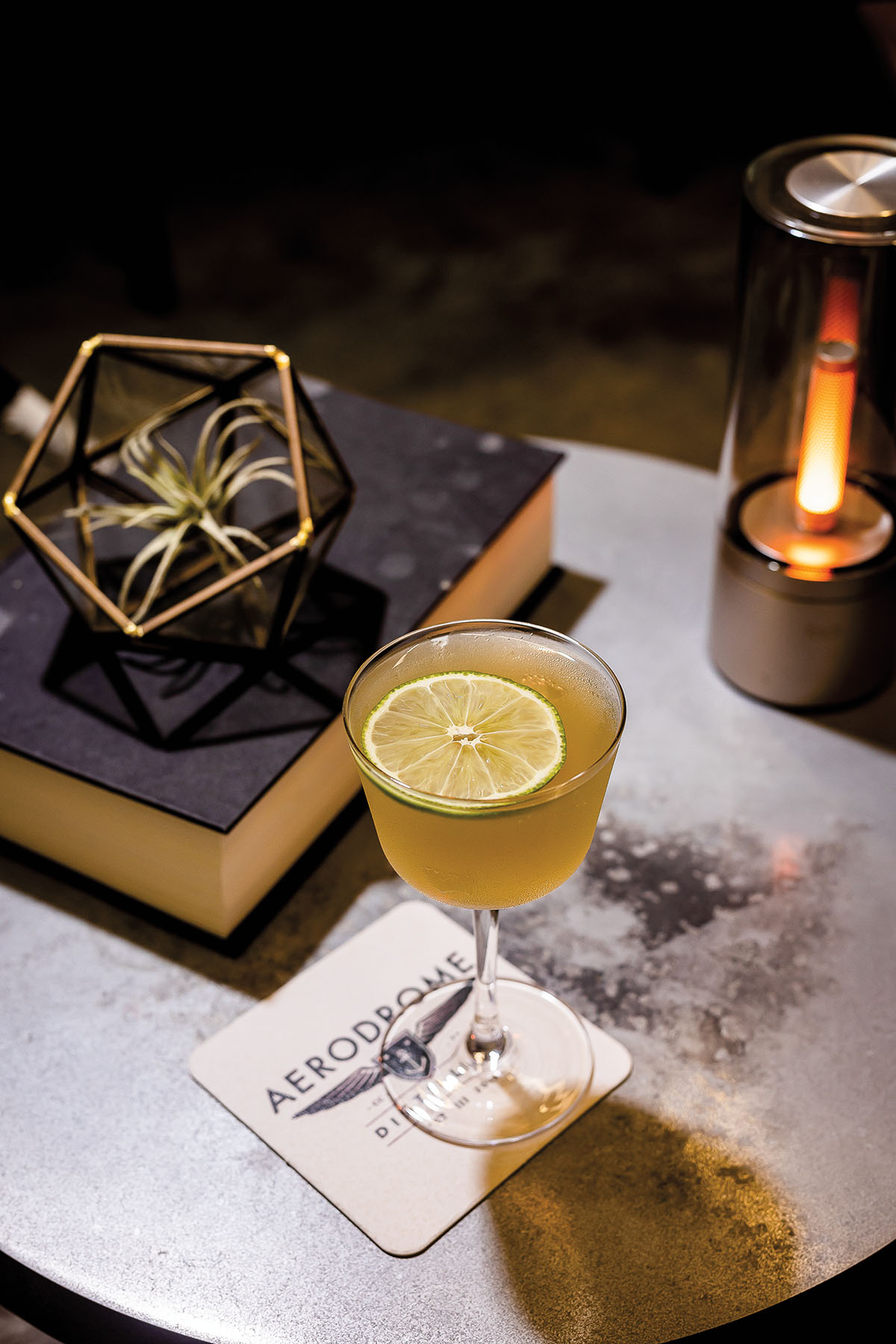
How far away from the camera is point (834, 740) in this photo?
0.94m

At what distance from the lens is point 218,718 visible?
822 millimetres

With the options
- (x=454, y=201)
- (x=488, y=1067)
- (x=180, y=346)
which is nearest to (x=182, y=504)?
(x=180, y=346)

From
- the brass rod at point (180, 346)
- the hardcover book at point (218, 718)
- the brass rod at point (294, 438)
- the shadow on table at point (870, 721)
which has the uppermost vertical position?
the brass rod at point (180, 346)

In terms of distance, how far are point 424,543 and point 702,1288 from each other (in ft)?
1.69

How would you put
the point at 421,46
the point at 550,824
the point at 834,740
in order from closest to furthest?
the point at 550,824 → the point at 834,740 → the point at 421,46

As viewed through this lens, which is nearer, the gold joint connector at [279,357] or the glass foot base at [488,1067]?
the glass foot base at [488,1067]

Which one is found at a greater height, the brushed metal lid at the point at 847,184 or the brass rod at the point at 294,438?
the brushed metal lid at the point at 847,184

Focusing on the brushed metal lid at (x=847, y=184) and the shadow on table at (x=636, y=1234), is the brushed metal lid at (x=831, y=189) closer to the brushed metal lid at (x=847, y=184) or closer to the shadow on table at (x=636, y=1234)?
the brushed metal lid at (x=847, y=184)

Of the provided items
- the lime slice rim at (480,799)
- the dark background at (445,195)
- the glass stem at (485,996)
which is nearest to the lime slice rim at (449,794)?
the lime slice rim at (480,799)

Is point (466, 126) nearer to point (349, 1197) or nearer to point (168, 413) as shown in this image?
point (168, 413)

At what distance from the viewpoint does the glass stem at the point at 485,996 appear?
2.30 feet

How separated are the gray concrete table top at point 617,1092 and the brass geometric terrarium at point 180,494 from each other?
6.9 inches

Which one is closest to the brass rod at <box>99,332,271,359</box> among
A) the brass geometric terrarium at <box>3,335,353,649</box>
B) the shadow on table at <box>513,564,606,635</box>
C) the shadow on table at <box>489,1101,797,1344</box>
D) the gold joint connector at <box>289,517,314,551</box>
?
the brass geometric terrarium at <box>3,335,353,649</box>

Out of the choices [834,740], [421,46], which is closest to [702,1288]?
[834,740]
